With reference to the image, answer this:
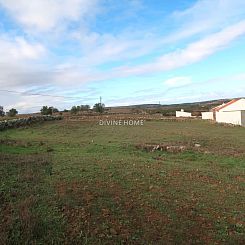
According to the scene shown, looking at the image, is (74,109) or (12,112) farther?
(74,109)

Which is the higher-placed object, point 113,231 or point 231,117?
point 231,117

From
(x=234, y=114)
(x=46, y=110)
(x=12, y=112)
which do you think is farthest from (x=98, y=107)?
(x=234, y=114)

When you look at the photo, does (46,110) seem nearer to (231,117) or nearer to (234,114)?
(231,117)

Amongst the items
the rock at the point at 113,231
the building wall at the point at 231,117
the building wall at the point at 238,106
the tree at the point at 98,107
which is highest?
the tree at the point at 98,107

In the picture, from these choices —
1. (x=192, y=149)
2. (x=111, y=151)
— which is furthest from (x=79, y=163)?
(x=192, y=149)

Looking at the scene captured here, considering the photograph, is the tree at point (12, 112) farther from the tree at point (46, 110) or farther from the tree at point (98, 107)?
the tree at point (98, 107)

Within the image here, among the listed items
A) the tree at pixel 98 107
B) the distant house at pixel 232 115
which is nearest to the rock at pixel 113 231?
the distant house at pixel 232 115

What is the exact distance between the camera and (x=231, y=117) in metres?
49.7

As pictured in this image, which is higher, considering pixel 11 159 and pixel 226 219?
pixel 11 159

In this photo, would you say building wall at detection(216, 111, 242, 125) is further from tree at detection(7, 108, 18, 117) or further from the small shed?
tree at detection(7, 108, 18, 117)

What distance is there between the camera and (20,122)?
39625 mm

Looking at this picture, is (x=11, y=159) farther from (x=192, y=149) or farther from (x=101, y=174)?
(x=192, y=149)

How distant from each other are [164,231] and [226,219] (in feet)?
5.78

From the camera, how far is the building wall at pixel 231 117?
47062 mm
